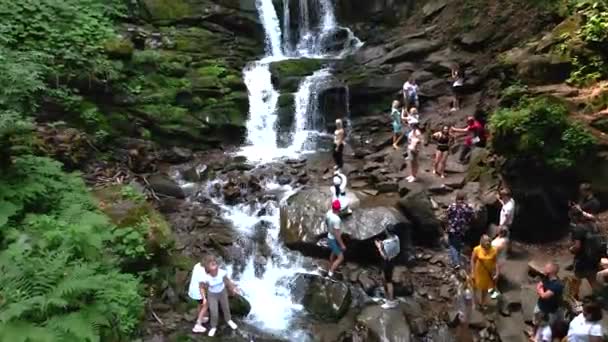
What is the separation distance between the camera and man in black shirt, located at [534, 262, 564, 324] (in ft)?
26.6

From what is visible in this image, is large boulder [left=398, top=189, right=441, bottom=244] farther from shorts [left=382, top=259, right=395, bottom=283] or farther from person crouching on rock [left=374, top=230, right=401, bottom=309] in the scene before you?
shorts [left=382, top=259, right=395, bottom=283]

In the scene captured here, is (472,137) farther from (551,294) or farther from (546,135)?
A: (551,294)

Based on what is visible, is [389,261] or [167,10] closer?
[389,261]

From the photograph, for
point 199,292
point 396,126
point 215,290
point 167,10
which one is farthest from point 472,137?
point 167,10

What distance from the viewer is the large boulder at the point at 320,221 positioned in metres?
12.2

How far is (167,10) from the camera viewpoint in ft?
71.0

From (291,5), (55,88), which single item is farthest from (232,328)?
(291,5)

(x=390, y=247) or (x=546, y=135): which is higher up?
(x=546, y=135)

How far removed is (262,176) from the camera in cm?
1644

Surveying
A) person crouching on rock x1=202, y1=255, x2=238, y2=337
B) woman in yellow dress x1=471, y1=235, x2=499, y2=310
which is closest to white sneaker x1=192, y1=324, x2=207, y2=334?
person crouching on rock x1=202, y1=255, x2=238, y2=337

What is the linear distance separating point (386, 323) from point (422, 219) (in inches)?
139

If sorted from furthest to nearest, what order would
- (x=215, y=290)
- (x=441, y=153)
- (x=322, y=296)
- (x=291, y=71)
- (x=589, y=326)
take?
(x=291, y=71) < (x=441, y=153) < (x=322, y=296) < (x=215, y=290) < (x=589, y=326)

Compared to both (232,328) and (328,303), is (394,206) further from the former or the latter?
(232,328)

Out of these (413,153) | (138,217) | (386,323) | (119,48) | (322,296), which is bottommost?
(386,323)
